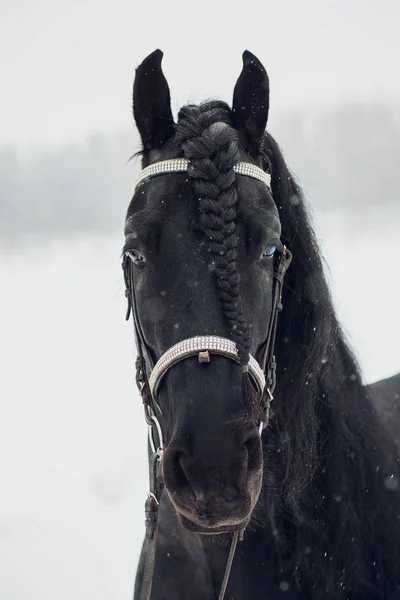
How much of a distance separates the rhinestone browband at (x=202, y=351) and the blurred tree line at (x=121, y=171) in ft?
25.4

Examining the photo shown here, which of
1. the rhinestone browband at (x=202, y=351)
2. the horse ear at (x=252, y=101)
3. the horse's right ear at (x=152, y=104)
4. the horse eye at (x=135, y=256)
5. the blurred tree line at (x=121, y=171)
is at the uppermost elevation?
the blurred tree line at (x=121, y=171)

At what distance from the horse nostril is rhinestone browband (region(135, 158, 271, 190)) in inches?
35.9

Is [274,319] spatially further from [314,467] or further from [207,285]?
[314,467]

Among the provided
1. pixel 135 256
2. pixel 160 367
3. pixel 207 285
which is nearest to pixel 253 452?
pixel 160 367

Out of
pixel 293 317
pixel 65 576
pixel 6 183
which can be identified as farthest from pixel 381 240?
pixel 293 317

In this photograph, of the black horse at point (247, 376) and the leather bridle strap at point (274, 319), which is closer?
the black horse at point (247, 376)

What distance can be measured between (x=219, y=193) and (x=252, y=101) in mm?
520

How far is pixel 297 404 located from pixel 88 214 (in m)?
7.75

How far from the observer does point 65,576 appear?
5.97 m

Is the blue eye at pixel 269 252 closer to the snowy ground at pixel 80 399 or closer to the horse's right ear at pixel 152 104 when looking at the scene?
the horse's right ear at pixel 152 104

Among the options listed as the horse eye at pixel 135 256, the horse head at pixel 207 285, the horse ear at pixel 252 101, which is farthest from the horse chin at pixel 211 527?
the horse ear at pixel 252 101

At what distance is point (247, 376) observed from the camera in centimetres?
201

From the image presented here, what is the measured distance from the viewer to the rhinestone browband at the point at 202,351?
6.38 feet

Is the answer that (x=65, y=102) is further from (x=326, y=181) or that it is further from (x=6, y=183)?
(x=326, y=181)
